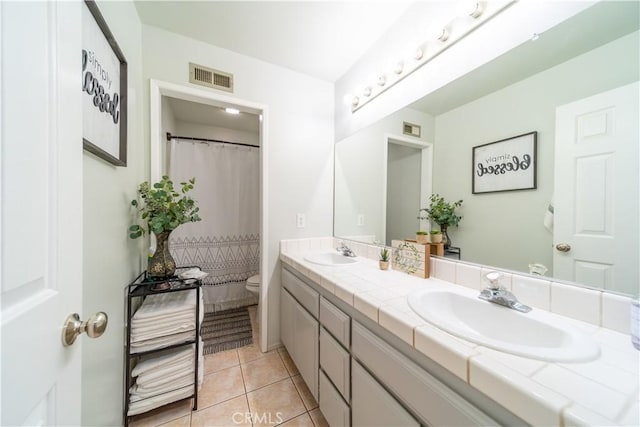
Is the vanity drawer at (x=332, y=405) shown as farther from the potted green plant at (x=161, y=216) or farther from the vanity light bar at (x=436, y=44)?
the vanity light bar at (x=436, y=44)

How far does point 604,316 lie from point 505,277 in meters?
0.25

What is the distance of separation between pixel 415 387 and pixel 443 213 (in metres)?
0.82

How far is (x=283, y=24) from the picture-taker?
143cm

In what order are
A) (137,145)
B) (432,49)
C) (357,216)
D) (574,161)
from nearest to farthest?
(574,161), (432,49), (137,145), (357,216)

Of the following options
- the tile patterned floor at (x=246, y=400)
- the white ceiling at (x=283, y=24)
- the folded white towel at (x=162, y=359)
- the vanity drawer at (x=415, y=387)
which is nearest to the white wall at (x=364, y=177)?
the white ceiling at (x=283, y=24)

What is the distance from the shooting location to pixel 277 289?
187 cm

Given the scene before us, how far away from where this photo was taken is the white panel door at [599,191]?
0.65 meters

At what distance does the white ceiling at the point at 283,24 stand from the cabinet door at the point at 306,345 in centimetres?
185

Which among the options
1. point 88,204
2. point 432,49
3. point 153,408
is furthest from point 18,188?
point 432,49

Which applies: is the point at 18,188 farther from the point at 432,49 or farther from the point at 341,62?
the point at 341,62

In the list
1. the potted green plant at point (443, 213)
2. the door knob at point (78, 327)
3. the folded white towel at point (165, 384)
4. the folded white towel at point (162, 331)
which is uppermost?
the potted green plant at point (443, 213)

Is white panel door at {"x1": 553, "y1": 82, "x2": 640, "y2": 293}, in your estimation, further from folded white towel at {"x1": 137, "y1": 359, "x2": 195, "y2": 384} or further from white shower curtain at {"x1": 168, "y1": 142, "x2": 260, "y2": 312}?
white shower curtain at {"x1": 168, "y1": 142, "x2": 260, "y2": 312}

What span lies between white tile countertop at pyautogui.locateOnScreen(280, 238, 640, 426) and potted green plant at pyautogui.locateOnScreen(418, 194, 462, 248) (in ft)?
1.62

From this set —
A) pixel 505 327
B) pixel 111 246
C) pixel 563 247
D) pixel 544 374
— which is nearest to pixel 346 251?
pixel 505 327
